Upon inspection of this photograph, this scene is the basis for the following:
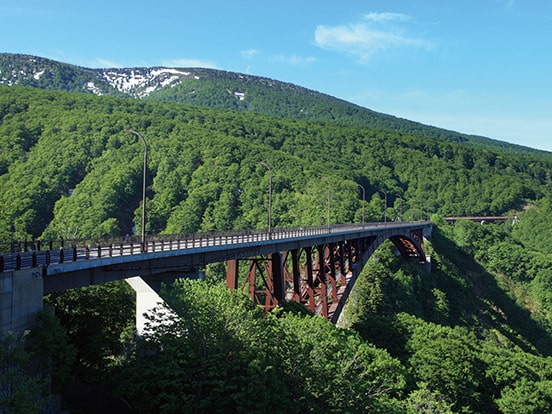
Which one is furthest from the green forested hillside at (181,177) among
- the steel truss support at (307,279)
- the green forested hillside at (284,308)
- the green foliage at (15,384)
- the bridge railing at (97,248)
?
the green foliage at (15,384)

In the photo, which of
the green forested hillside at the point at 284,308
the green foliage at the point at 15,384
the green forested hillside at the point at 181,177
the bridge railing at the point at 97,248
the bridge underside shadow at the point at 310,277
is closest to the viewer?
the green foliage at the point at 15,384

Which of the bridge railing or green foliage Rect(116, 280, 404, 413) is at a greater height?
the bridge railing

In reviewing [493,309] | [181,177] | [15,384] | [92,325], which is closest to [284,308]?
[92,325]

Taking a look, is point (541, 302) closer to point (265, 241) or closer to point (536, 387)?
point (536, 387)

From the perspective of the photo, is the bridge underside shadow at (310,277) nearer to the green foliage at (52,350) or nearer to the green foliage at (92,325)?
the green foliage at (92,325)

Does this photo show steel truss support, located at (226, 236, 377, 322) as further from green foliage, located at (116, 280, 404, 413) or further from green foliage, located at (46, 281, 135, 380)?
green foliage, located at (116, 280, 404, 413)

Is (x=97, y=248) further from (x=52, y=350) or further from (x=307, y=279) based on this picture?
(x=307, y=279)

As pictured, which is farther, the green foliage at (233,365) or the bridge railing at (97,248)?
the green foliage at (233,365)

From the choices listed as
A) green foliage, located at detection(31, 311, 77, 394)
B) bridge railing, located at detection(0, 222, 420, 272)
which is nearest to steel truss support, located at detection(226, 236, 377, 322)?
bridge railing, located at detection(0, 222, 420, 272)
